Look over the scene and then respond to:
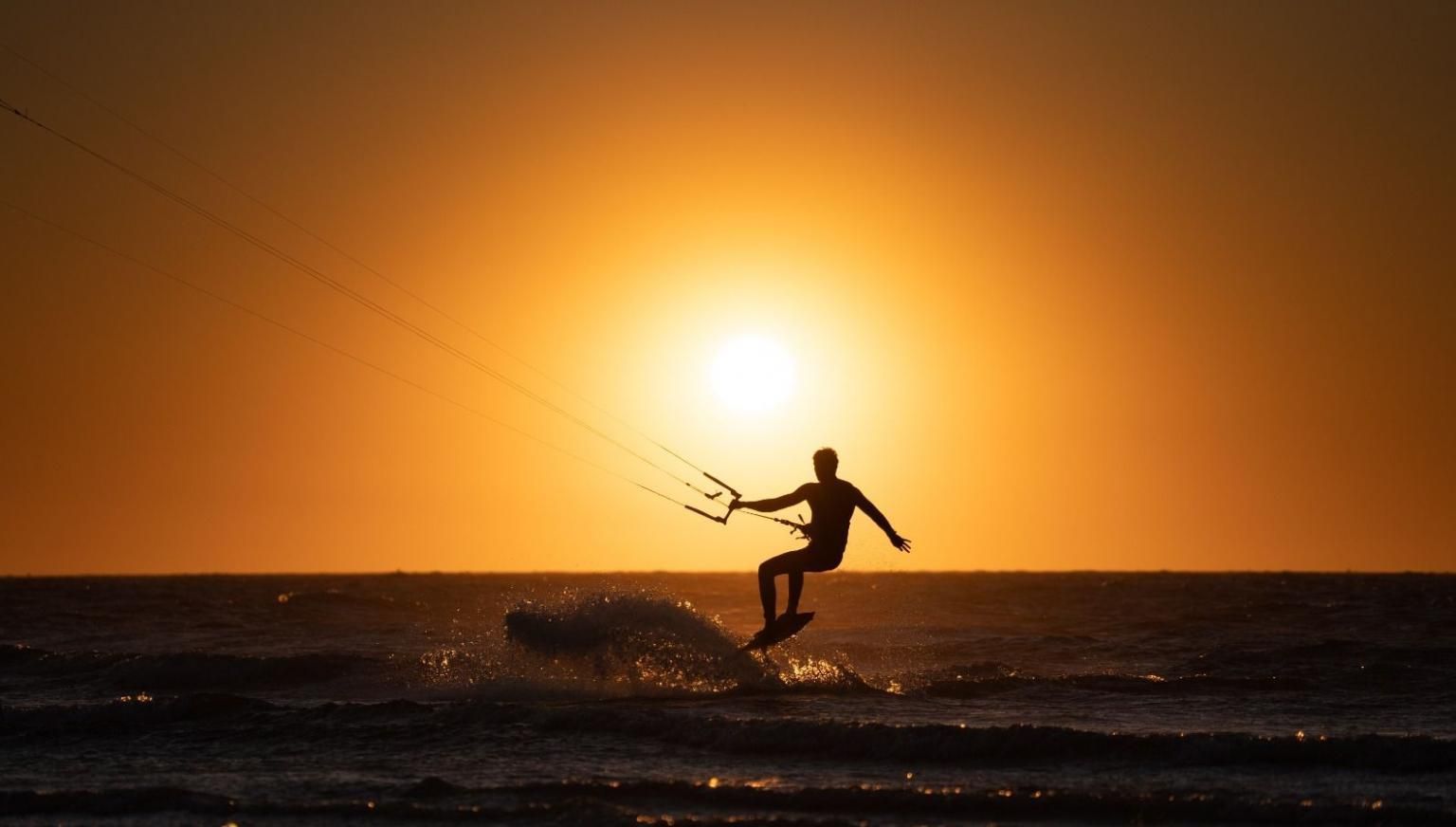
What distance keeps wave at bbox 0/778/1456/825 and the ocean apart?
1.2 inches

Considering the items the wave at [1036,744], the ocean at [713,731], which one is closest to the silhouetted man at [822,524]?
the ocean at [713,731]

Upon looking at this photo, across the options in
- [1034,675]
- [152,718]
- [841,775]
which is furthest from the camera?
[1034,675]

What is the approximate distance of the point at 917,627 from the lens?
3166 centimetres

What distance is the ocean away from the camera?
13.0 m

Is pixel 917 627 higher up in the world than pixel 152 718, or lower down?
higher up

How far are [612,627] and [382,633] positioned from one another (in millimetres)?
15012

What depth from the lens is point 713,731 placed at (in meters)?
16.2

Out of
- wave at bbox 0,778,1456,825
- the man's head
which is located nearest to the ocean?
wave at bbox 0,778,1456,825

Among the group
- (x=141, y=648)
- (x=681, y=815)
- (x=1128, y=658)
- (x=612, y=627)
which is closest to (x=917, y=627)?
(x=1128, y=658)

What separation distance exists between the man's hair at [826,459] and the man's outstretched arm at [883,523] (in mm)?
507

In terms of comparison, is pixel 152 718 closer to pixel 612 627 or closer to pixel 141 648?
pixel 612 627

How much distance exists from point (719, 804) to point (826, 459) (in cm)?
583

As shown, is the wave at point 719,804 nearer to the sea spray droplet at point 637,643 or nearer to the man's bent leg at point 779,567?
the man's bent leg at point 779,567

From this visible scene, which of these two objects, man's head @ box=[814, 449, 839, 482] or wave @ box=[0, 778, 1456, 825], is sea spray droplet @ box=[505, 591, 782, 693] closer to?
man's head @ box=[814, 449, 839, 482]
